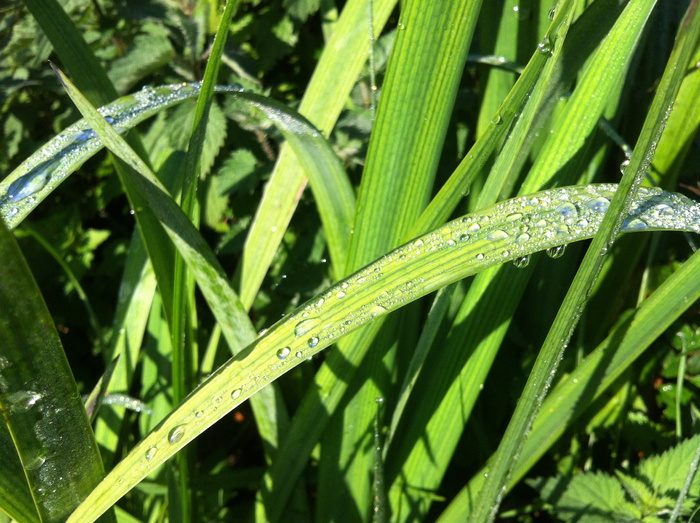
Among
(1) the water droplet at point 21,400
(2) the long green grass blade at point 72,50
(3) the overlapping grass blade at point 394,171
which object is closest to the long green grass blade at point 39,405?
(1) the water droplet at point 21,400

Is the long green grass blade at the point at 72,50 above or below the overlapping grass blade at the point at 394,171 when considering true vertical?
above

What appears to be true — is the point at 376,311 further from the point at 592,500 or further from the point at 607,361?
the point at 592,500

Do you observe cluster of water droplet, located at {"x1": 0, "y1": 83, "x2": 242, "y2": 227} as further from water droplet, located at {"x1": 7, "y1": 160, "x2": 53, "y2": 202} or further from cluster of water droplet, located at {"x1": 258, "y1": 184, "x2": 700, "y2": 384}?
cluster of water droplet, located at {"x1": 258, "y1": 184, "x2": 700, "y2": 384}

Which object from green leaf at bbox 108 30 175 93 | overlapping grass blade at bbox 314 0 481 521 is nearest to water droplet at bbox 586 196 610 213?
overlapping grass blade at bbox 314 0 481 521

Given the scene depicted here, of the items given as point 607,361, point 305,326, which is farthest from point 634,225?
point 305,326

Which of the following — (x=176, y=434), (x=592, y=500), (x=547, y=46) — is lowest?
(x=592, y=500)

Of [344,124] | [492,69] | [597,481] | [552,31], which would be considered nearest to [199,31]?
[344,124]

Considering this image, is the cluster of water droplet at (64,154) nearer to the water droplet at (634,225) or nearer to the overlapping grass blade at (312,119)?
the overlapping grass blade at (312,119)

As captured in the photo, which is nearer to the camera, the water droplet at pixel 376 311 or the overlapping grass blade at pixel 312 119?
the water droplet at pixel 376 311
